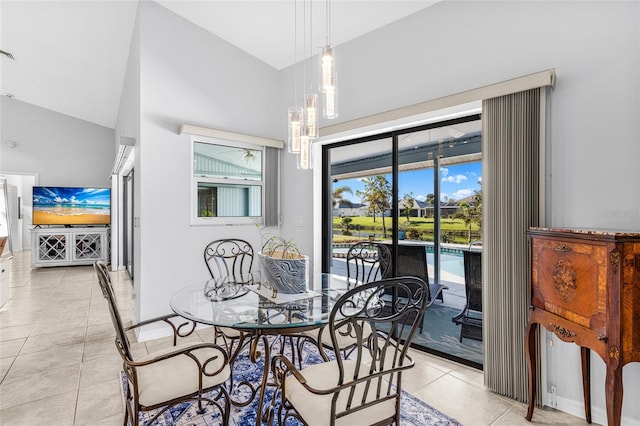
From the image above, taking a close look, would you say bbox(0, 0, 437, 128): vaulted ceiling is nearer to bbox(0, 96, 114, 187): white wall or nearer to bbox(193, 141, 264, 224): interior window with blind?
bbox(193, 141, 264, 224): interior window with blind

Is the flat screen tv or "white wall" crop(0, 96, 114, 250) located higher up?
"white wall" crop(0, 96, 114, 250)

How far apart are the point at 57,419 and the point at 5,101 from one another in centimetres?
815

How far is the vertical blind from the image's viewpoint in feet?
7.02

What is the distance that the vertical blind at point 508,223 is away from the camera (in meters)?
2.14

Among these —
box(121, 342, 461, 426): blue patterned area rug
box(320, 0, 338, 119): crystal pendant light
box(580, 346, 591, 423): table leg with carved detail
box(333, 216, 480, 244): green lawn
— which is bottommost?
box(121, 342, 461, 426): blue patterned area rug

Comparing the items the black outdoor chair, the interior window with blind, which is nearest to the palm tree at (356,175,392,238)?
the black outdoor chair

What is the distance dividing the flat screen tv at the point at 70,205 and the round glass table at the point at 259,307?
657 centimetres

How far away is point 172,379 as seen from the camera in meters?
1.60

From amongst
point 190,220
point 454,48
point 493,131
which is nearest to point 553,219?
point 493,131

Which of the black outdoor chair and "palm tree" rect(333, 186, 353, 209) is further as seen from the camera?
"palm tree" rect(333, 186, 353, 209)

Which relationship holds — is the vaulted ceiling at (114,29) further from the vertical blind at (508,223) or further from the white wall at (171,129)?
the vertical blind at (508,223)

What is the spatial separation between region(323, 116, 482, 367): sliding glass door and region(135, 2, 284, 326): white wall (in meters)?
1.75

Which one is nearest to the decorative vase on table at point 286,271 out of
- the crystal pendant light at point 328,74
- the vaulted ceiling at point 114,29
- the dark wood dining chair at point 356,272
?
the dark wood dining chair at point 356,272

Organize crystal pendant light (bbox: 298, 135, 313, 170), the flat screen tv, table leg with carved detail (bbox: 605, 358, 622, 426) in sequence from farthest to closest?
the flat screen tv < crystal pendant light (bbox: 298, 135, 313, 170) < table leg with carved detail (bbox: 605, 358, 622, 426)
